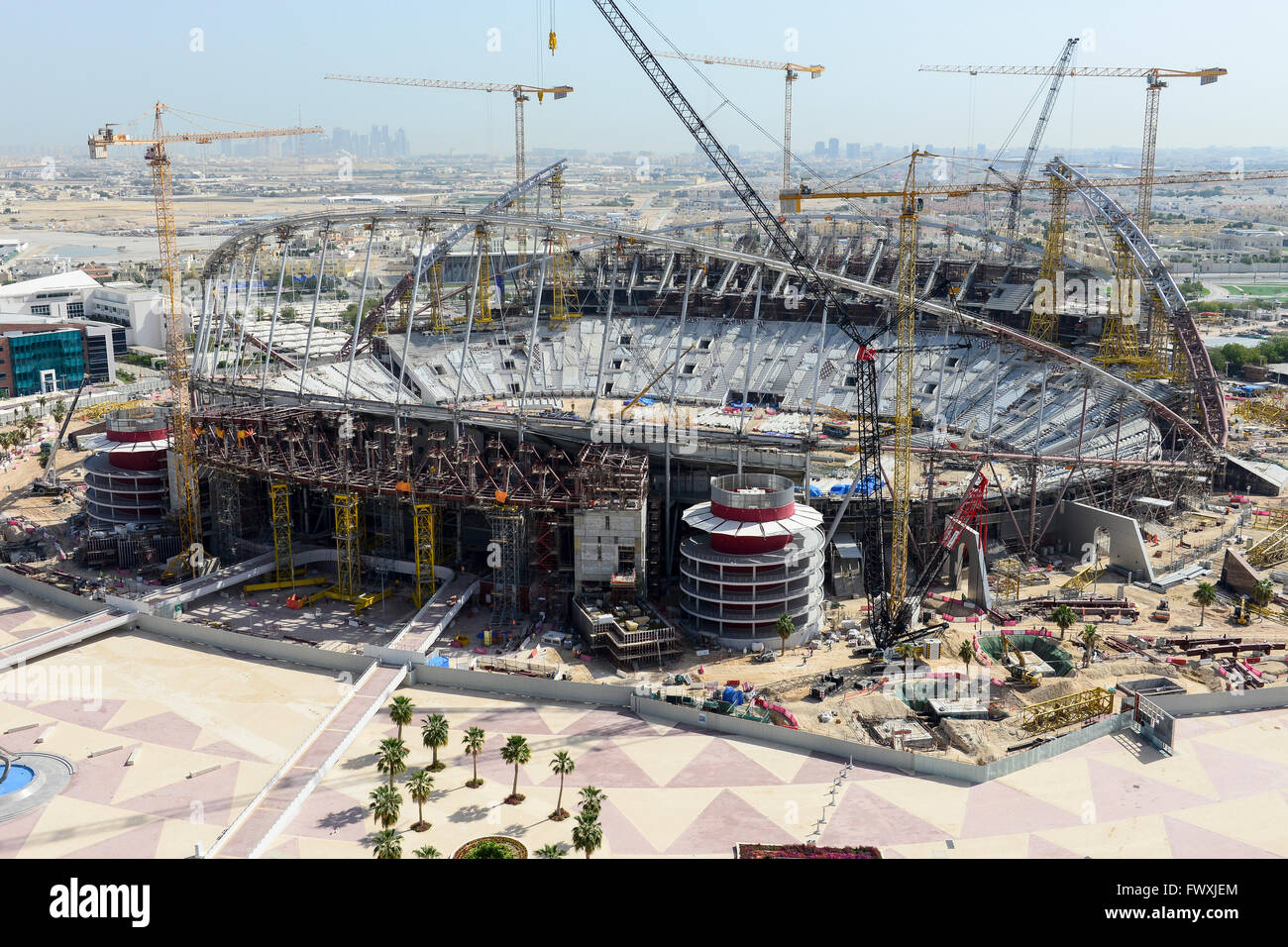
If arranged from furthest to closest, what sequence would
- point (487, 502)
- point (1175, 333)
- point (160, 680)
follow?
point (1175, 333) < point (487, 502) < point (160, 680)

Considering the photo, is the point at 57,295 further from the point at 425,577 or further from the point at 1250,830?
the point at 1250,830

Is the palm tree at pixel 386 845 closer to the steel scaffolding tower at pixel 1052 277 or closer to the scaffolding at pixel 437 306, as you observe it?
the scaffolding at pixel 437 306

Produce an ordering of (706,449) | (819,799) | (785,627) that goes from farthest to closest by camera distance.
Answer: (706,449)
(785,627)
(819,799)

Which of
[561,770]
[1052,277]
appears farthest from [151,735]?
[1052,277]

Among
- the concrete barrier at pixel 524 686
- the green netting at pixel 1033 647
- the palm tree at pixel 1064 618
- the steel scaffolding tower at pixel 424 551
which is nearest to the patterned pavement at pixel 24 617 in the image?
the steel scaffolding tower at pixel 424 551

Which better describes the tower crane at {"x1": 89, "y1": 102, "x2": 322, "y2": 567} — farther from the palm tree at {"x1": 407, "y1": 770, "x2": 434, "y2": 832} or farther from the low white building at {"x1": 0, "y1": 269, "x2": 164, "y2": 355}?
the low white building at {"x1": 0, "y1": 269, "x2": 164, "y2": 355}

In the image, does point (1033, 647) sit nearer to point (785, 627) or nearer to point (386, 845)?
point (785, 627)

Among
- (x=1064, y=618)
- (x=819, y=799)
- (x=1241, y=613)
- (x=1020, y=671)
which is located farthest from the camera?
(x=1241, y=613)

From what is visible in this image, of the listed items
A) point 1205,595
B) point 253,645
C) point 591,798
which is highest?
point 1205,595
